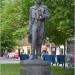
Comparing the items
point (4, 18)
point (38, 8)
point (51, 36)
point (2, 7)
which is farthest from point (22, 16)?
point (38, 8)

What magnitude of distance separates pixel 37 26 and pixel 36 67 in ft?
5.41

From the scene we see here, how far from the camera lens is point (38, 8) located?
49.5 feet

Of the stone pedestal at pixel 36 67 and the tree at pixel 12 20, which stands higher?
the tree at pixel 12 20

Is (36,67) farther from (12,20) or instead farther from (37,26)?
(12,20)

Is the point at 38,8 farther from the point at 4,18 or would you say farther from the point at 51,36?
the point at 4,18

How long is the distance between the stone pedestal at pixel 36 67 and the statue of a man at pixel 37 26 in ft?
1.96

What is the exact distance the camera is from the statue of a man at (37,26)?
49.3 ft

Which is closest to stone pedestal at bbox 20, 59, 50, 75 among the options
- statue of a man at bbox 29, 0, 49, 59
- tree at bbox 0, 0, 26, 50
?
statue of a man at bbox 29, 0, 49, 59

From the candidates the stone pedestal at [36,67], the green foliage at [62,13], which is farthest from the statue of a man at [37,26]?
the green foliage at [62,13]

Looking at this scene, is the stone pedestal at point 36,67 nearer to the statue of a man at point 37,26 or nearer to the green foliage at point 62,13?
the statue of a man at point 37,26

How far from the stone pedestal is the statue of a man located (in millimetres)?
597

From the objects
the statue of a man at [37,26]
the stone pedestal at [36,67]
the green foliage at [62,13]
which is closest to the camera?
the stone pedestal at [36,67]

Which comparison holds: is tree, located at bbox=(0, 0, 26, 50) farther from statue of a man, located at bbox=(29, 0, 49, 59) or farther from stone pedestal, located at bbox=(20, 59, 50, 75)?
stone pedestal, located at bbox=(20, 59, 50, 75)

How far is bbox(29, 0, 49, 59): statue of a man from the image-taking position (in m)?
15.0
